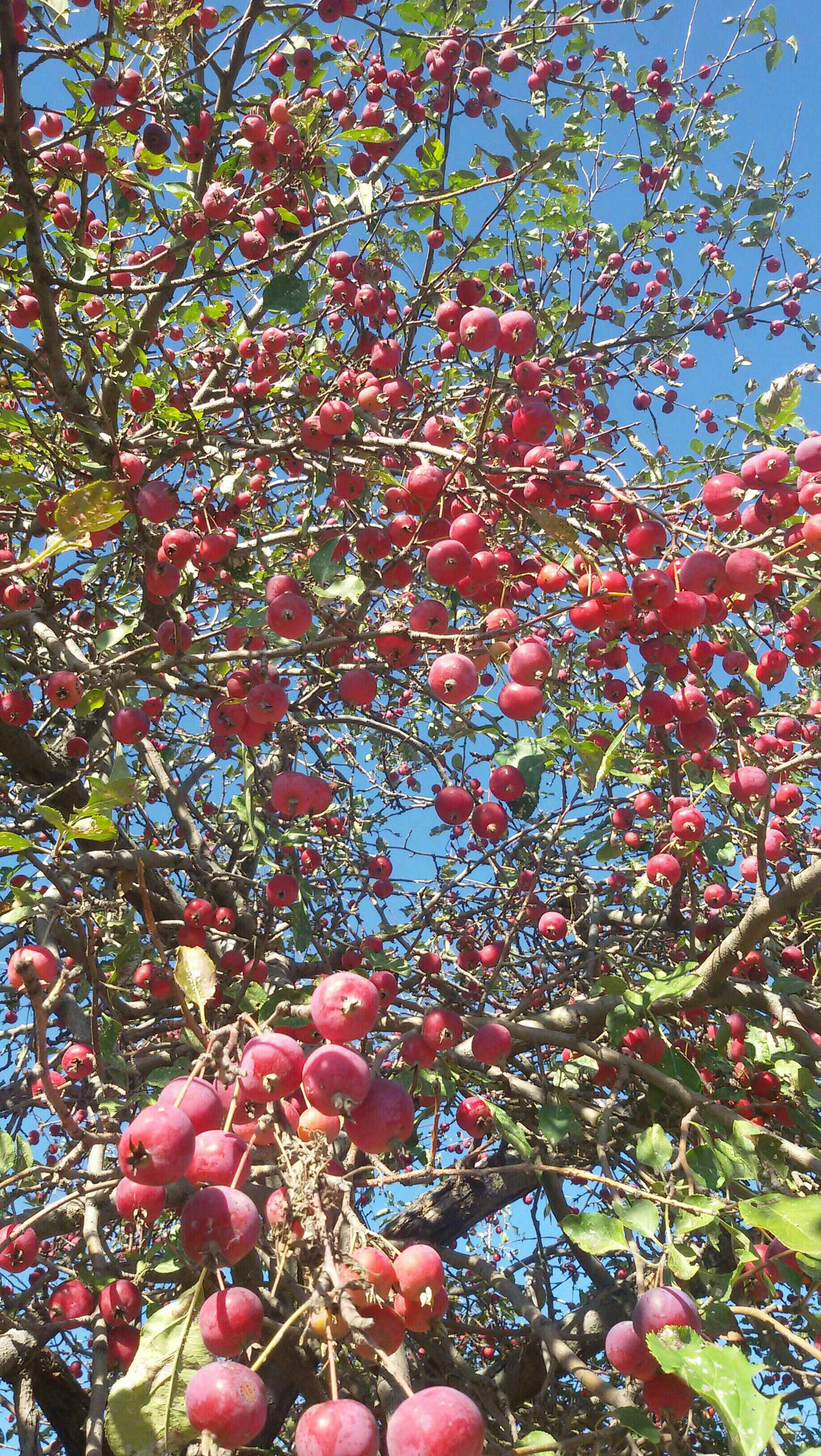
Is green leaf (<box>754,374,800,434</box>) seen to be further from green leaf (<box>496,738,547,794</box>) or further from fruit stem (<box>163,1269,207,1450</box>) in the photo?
fruit stem (<box>163,1269,207,1450</box>)

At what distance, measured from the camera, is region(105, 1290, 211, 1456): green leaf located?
131 cm

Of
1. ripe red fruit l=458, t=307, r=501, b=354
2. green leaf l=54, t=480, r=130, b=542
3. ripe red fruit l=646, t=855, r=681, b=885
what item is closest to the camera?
green leaf l=54, t=480, r=130, b=542

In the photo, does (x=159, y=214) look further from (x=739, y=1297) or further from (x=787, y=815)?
(x=739, y=1297)

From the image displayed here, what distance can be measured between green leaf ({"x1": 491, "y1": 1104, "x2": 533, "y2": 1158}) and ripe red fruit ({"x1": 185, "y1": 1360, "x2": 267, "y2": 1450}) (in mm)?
1193

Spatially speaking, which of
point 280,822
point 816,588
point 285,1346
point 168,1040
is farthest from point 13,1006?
point 816,588

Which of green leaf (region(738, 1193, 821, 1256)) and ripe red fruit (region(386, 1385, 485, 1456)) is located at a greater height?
→ green leaf (region(738, 1193, 821, 1256))

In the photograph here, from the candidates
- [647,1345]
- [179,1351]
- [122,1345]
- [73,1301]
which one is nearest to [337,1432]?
[179,1351]

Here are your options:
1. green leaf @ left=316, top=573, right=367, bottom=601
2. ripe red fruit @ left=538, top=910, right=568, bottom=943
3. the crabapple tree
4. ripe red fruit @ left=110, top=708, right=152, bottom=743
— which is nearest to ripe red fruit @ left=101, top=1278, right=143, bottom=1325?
the crabapple tree

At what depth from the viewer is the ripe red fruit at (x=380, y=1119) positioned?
1.51 m

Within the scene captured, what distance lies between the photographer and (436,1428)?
1172 mm

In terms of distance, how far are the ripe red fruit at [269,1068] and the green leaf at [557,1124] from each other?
119 centimetres

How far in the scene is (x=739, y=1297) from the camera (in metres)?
2.94

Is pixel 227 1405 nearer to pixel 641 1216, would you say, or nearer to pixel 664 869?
pixel 641 1216

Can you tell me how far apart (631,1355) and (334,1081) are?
0.81 metres
